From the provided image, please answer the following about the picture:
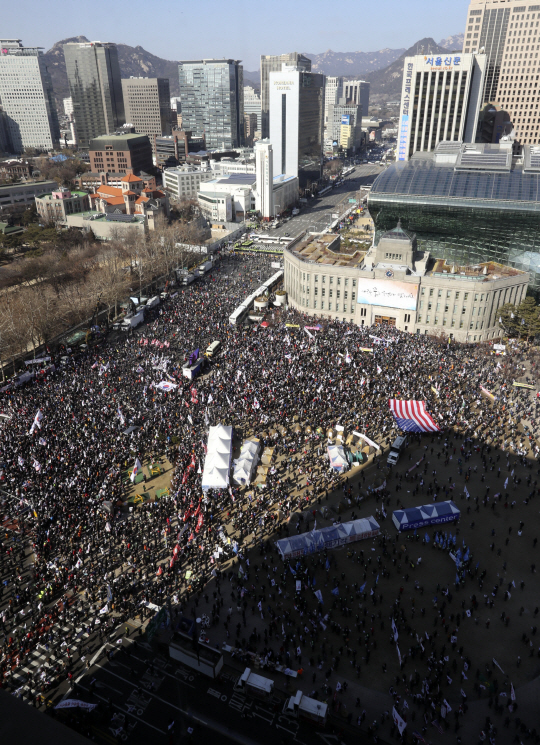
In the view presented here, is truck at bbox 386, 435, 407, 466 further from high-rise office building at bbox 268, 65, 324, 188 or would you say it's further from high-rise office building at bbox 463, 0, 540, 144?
high-rise office building at bbox 268, 65, 324, 188

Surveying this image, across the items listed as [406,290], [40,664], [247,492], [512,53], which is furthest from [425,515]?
[512,53]

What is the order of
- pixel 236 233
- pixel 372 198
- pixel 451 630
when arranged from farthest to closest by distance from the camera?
1. pixel 236 233
2. pixel 372 198
3. pixel 451 630

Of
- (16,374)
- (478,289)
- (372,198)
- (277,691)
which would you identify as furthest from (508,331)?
(16,374)

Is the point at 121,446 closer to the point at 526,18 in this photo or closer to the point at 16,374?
the point at 16,374

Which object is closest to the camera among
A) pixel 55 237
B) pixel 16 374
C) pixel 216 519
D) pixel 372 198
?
pixel 216 519

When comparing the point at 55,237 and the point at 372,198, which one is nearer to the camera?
the point at 372,198

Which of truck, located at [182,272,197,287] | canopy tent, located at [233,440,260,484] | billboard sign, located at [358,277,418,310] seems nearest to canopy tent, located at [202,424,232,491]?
canopy tent, located at [233,440,260,484]

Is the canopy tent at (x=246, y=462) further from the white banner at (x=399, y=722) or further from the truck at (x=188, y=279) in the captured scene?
the truck at (x=188, y=279)
